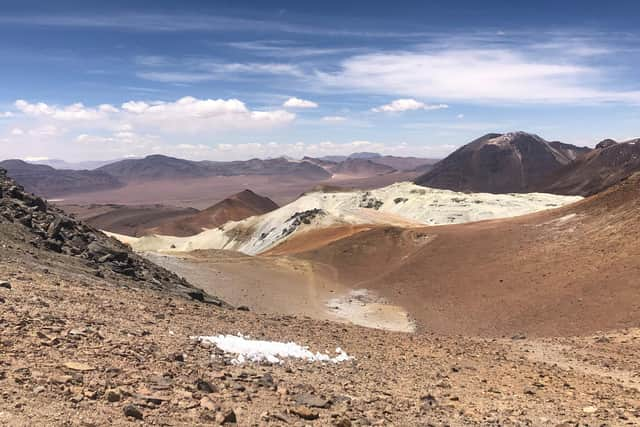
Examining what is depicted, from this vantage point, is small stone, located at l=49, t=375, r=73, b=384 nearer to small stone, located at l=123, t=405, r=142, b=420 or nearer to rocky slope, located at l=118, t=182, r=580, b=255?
small stone, located at l=123, t=405, r=142, b=420

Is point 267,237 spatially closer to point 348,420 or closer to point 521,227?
point 521,227

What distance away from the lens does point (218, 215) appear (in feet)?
366

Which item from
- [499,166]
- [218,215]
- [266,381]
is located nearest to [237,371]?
[266,381]

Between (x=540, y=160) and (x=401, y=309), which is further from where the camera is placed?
(x=540, y=160)

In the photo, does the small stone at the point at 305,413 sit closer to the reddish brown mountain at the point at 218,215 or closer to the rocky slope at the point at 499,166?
the reddish brown mountain at the point at 218,215

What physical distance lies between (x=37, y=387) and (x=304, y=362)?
187 inches

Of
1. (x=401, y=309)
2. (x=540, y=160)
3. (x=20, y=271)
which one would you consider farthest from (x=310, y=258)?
(x=540, y=160)

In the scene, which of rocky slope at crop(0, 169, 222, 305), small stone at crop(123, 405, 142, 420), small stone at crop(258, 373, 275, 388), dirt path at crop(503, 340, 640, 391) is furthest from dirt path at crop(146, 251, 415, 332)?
small stone at crop(123, 405, 142, 420)

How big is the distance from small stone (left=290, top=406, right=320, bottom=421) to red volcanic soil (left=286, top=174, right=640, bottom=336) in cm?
1189

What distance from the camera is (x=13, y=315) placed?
7.55 m

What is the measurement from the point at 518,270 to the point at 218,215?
306 ft

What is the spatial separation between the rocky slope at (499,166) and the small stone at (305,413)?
163574mm

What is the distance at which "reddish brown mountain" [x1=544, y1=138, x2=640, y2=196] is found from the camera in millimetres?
117312

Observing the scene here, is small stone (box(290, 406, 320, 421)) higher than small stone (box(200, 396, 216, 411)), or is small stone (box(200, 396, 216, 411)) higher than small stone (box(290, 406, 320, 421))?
small stone (box(200, 396, 216, 411))
